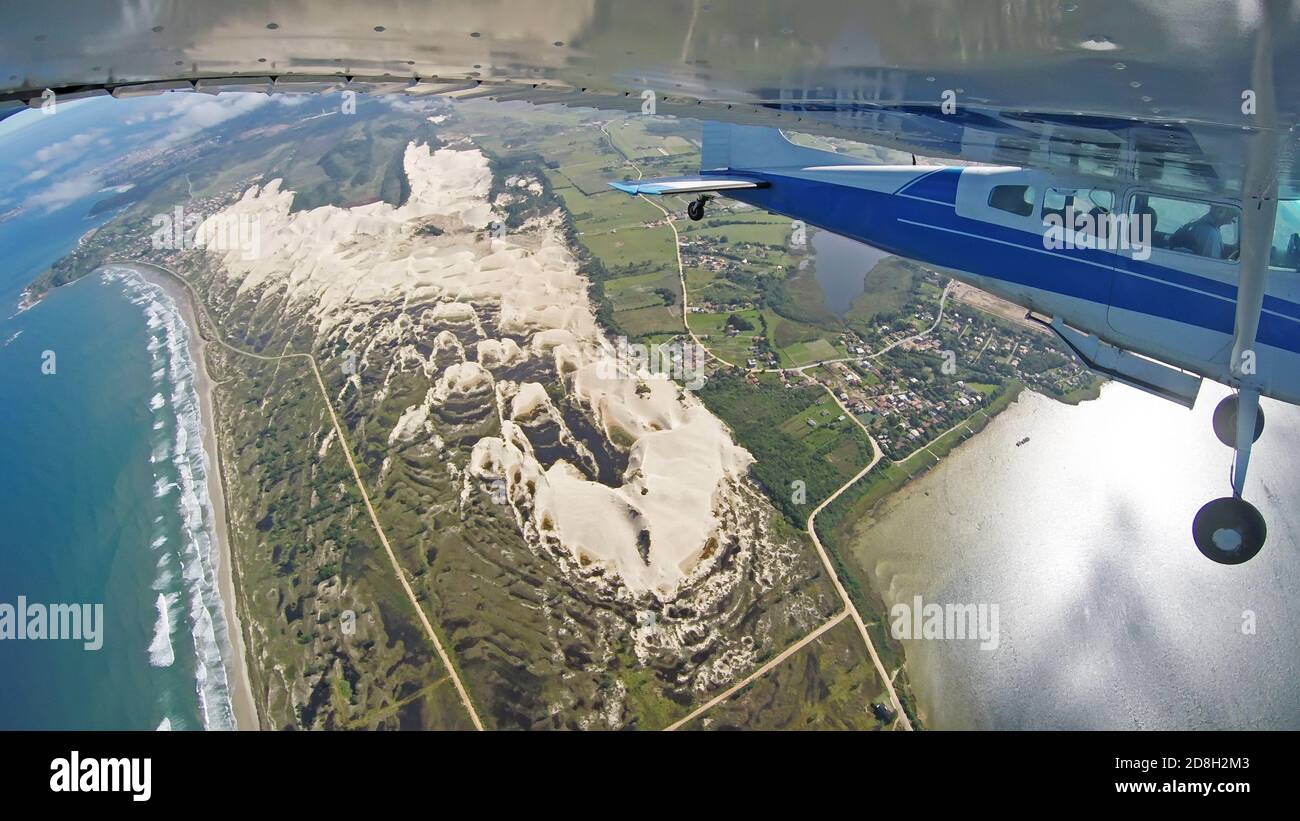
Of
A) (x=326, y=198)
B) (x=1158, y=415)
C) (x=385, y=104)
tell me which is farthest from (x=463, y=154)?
(x=1158, y=415)

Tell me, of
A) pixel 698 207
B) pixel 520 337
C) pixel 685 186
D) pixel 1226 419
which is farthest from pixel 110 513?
pixel 1226 419

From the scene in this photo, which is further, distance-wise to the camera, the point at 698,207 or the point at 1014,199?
the point at 698,207

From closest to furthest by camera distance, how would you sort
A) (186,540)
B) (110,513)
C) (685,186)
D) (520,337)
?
1. (685,186)
2. (186,540)
3. (110,513)
4. (520,337)

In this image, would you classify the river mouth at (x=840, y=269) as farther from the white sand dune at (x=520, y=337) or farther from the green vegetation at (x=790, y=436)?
the white sand dune at (x=520, y=337)

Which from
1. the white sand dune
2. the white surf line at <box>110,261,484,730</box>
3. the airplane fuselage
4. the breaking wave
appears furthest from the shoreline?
the airplane fuselage

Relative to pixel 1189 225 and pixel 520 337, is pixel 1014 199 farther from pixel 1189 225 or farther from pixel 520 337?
pixel 520 337

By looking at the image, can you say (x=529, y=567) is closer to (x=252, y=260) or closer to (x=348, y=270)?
(x=348, y=270)
